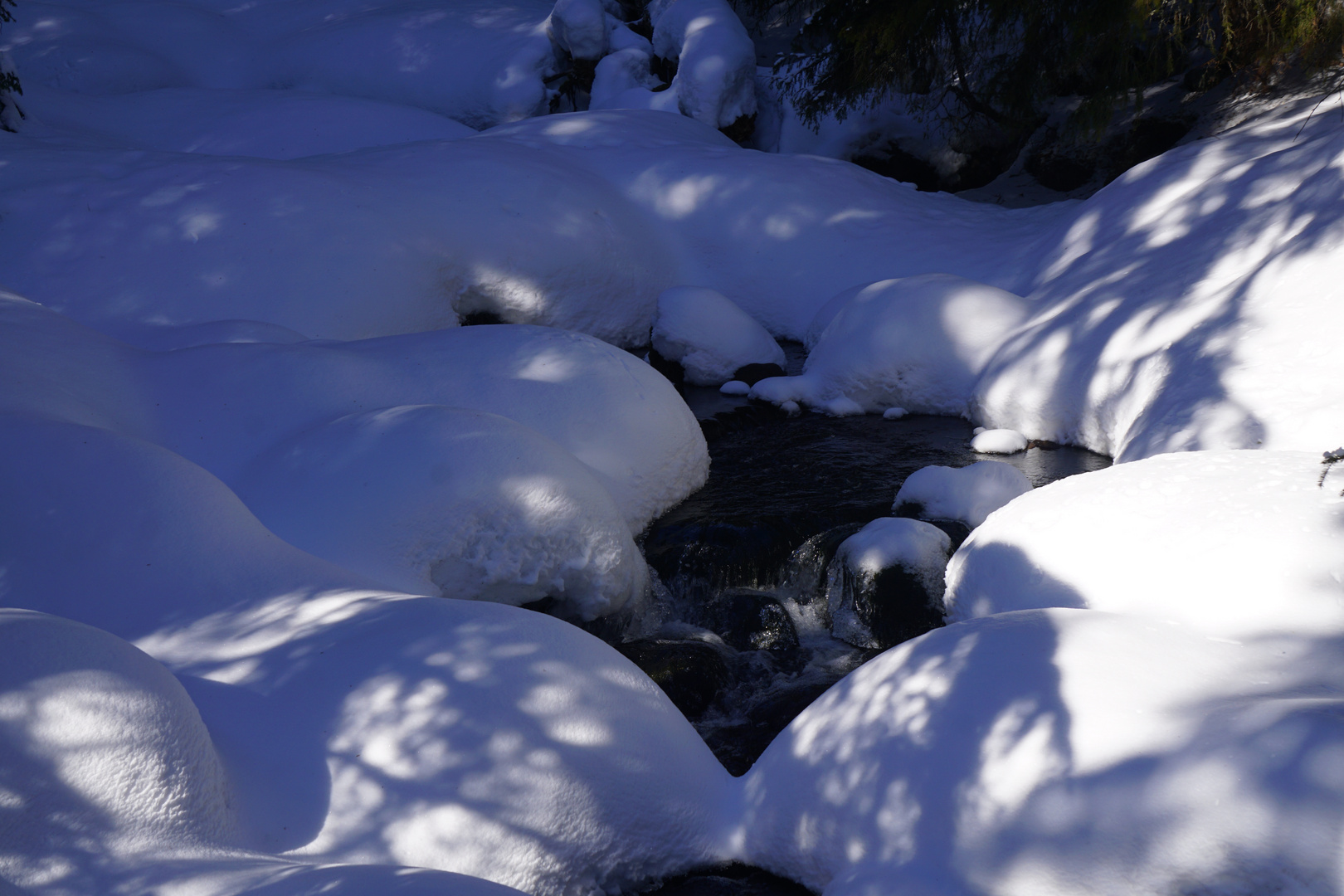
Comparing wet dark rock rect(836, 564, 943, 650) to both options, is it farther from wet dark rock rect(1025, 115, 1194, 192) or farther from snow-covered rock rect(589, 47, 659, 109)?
snow-covered rock rect(589, 47, 659, 109)

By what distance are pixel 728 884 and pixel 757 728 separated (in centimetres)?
106

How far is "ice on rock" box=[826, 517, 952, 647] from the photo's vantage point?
457 centimetres

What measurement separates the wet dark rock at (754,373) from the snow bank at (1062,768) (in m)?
4.95

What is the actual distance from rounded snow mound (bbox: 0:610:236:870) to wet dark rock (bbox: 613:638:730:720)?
1.93 meters

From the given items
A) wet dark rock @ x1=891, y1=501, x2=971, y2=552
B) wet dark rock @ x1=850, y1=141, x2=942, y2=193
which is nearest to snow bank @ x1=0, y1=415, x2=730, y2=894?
wet dark rock @ x1=891, y1=501, x2=971, y2=552

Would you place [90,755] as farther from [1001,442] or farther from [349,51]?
[349,51]

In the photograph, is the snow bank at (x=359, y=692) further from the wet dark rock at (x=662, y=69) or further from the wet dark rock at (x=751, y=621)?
the wet dark rock at (x=662, y=69)

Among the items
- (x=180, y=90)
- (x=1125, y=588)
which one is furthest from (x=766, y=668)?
(x=180, y=90)

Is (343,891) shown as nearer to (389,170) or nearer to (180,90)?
(389,170)

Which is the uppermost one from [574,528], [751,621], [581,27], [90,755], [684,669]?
[581,27]

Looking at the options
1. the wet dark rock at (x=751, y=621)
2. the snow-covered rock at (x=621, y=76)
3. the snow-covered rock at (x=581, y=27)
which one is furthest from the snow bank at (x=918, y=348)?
the snow-covered rock at (x=581, y=27)

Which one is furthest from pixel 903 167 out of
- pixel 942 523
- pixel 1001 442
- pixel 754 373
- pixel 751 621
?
pixel 751 621

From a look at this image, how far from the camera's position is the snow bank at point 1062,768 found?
1.93 metres

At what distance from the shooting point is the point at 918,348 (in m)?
7.13
